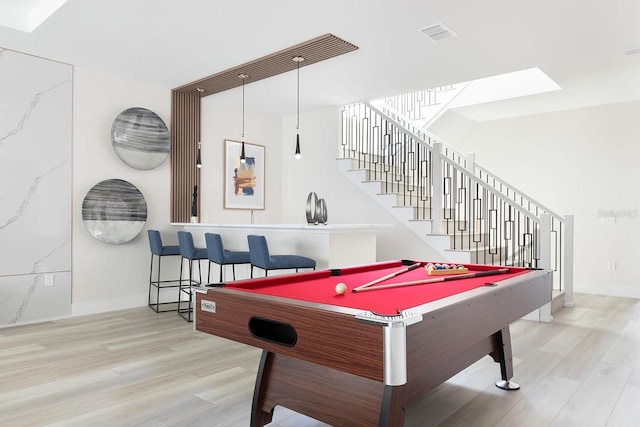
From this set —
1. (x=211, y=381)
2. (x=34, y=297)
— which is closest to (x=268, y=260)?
(x=211, y=381)

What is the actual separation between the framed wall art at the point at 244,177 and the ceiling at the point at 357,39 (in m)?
1.23

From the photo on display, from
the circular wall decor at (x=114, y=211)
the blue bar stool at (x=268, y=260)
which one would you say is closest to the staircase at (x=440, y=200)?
the blue bar stool at (x=268, y=260)

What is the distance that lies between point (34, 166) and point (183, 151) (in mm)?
1814

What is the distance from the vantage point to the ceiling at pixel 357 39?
11.9 ft

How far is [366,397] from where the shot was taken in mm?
1921

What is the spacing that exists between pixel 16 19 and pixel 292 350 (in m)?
4.34

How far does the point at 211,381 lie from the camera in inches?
118

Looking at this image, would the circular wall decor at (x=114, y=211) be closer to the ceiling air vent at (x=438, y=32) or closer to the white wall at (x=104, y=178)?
the white wall at (x=104, y=178)

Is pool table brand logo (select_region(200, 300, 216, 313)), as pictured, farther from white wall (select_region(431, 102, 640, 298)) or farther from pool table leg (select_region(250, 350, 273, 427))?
white wall (select_region(431, 102, 640, 298))

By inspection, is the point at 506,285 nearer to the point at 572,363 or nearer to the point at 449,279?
the point at 449,279

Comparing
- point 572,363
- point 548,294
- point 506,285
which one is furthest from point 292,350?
point 572,363

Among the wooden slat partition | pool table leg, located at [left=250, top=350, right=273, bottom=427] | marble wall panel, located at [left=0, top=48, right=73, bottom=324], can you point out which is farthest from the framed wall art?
pool table leg, located at [left=250, top=350, right=273, bottom=427]

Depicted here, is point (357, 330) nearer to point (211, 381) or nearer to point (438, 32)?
point (211, 381)

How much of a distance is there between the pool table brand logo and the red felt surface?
0.56ft
